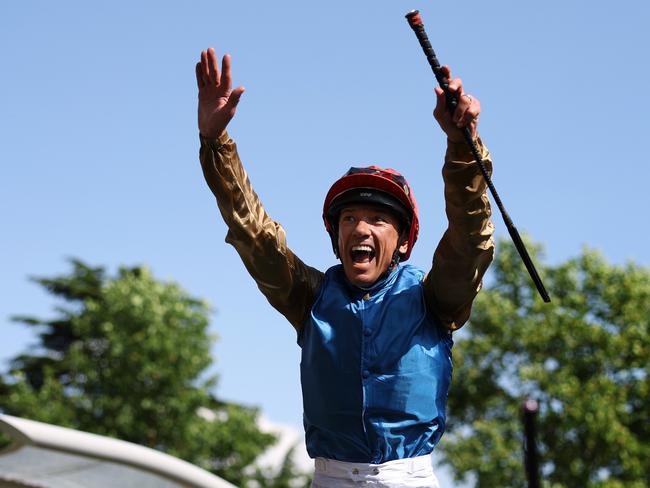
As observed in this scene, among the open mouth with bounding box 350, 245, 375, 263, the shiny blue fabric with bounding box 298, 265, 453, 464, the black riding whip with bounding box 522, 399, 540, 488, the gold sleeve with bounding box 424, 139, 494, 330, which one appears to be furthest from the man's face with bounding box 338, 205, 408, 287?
the black riding whip with bounding box 522, 399, 540, 488

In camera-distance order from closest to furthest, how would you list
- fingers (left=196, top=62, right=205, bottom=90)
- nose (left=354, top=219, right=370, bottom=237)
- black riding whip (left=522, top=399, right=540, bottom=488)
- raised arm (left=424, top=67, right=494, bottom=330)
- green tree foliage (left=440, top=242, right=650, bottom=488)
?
raised arm (left=424, top=67, right=494, bottom=330) → nose (left=354, top=219, right=370, bottom=237) → fingers (left=196, top=62, right=205, bottom=90) → black riding whip (left=522, top=399, right=540, bottom=488) → green tree foliage (left=440, top=242, right=650, bottom=488)

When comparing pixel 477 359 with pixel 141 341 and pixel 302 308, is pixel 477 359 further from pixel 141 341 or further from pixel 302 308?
pixel 302 308

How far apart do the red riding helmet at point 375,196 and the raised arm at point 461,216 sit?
0.26 metres

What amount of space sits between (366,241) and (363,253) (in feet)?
0.18

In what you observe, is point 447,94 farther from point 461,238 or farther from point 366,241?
point 366,241

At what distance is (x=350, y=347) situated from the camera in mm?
4172

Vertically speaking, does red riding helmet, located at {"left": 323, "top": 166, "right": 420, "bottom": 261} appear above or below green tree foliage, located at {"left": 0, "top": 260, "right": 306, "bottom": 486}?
below

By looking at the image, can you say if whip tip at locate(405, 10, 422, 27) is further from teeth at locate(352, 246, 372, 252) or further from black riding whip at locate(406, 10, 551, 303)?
teeth at locate(352, 246, 372, 252)

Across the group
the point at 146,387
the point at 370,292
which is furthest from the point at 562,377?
the point at 370,292

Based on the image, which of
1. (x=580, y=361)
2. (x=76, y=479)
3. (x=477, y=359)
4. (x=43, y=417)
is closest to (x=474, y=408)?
(x=477, y=359)

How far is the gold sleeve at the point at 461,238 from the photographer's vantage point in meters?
4.05

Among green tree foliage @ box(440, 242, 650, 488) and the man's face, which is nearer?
the man's face

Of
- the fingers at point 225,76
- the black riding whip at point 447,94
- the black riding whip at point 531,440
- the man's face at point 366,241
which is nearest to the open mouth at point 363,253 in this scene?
the man's face at point 366,241

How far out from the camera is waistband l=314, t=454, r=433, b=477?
13.3 feet
